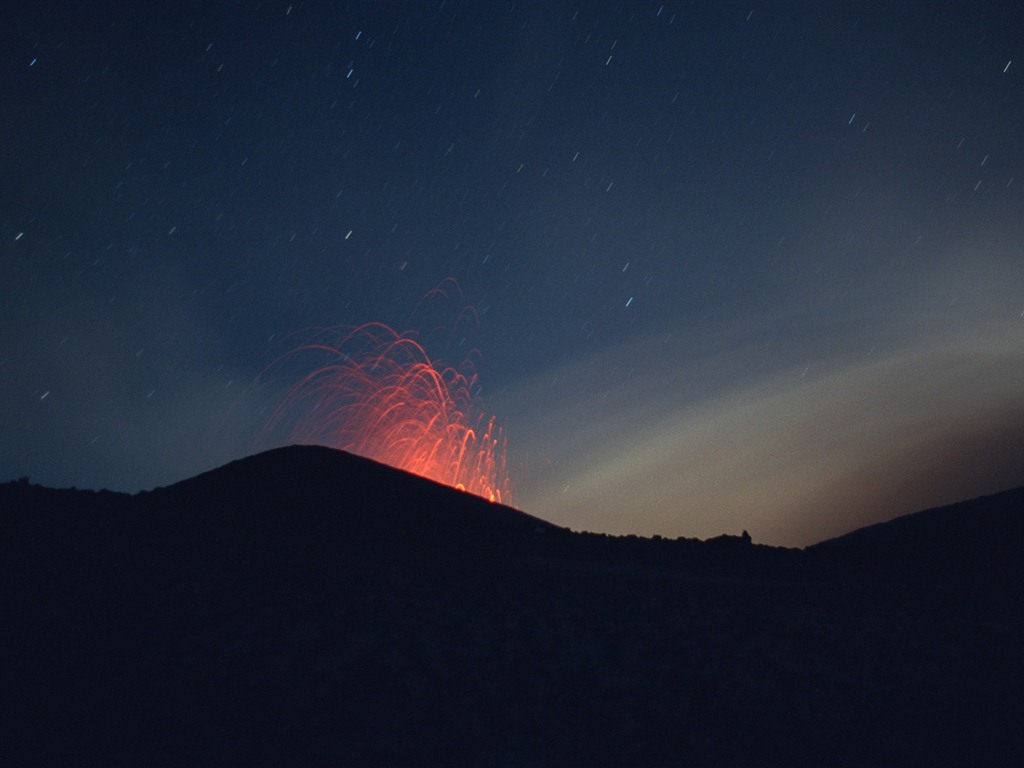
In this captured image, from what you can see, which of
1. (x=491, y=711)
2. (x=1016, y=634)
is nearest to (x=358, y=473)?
(x=491, y=711)

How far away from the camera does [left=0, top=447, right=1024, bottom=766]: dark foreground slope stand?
929 cm

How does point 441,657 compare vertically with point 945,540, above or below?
below

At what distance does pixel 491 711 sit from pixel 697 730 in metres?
3.03

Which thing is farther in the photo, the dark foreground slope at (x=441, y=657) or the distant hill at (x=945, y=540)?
the distant hill at (x=945, y=540)

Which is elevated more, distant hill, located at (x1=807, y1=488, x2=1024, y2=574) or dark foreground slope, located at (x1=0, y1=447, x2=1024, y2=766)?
distant hill, located at (x1=807, y1=488, x2=1024, y2=574)

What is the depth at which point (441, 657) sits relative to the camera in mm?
11352

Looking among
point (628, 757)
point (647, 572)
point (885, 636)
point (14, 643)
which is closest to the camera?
point (628, 757)

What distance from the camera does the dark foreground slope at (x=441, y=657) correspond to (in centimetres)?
929

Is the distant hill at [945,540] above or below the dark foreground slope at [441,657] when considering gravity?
above

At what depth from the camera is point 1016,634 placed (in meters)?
15.0

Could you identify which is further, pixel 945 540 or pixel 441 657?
pixel 945 540

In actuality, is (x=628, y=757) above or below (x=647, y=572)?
below

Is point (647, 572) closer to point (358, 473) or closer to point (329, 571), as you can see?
point (329, 571)

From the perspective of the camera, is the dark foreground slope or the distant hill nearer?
the dark foreground slope
